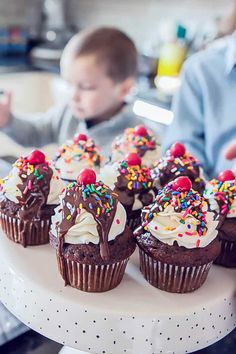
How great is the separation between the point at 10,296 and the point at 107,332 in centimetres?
19

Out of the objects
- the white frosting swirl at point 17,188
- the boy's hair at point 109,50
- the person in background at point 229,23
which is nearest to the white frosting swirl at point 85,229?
the white frosting swirl at point 17,188

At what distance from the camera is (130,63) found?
208cm

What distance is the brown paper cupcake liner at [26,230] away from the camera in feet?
2.96

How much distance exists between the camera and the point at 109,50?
1.96 metres

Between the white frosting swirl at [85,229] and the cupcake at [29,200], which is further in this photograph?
the cupcake at [29,200]

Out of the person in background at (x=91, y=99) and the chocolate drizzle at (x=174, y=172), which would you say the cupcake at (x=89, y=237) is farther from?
the person in background at (x=91, y=99)

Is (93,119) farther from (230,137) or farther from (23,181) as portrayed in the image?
(23,181)

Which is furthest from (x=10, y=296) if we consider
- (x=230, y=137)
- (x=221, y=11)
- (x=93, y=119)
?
(x=221, y=11)

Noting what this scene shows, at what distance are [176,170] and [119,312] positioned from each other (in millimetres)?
374

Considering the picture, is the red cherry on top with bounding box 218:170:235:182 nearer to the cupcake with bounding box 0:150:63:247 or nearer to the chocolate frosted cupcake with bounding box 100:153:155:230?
the chocolate frosted cupcake with bounding box 100:153:155:230

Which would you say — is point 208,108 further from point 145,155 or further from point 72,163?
point 72,163

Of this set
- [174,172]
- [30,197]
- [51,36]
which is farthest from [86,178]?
[51,36]

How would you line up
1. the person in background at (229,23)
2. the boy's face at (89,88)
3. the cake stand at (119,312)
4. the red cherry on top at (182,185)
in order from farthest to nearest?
the person in background at (229,23)
the boy's face at (89,88)
the red cherry on top at (182,185)
the cake stand at (119,312)

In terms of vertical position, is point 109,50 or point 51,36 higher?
point 109,50
